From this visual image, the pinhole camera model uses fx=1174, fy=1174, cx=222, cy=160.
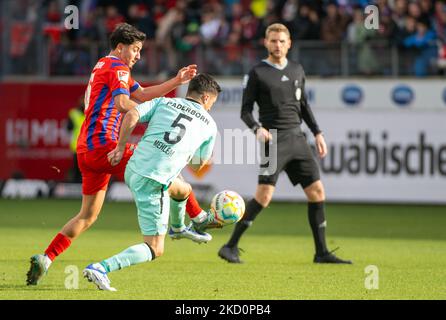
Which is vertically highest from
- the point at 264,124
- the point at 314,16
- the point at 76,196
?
the point at 314,16

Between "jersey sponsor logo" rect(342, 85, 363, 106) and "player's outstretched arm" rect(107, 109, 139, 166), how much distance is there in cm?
1192

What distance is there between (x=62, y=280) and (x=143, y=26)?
1303cm

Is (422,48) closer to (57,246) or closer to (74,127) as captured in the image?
(74,127)

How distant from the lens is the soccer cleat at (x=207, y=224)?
33.3 ft

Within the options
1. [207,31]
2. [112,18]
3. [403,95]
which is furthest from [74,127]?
[403,95]

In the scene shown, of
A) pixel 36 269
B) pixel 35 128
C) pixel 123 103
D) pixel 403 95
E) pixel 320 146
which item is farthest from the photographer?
pixel 35 128

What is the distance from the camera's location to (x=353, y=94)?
68.7 feet

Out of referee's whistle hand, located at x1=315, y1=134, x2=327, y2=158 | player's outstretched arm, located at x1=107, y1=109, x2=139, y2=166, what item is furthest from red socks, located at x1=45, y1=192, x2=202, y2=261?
referee's whistle hand, located at x1=315, y1=134, x2=327, y2=158

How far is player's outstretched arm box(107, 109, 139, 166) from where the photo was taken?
9086 millimetres

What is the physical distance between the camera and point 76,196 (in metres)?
22.1

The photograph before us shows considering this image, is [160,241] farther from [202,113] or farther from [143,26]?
[143,26]

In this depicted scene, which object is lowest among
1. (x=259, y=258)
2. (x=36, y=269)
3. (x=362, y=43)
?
(x=259, y=258)

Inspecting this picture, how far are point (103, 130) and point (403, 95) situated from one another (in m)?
11.5
